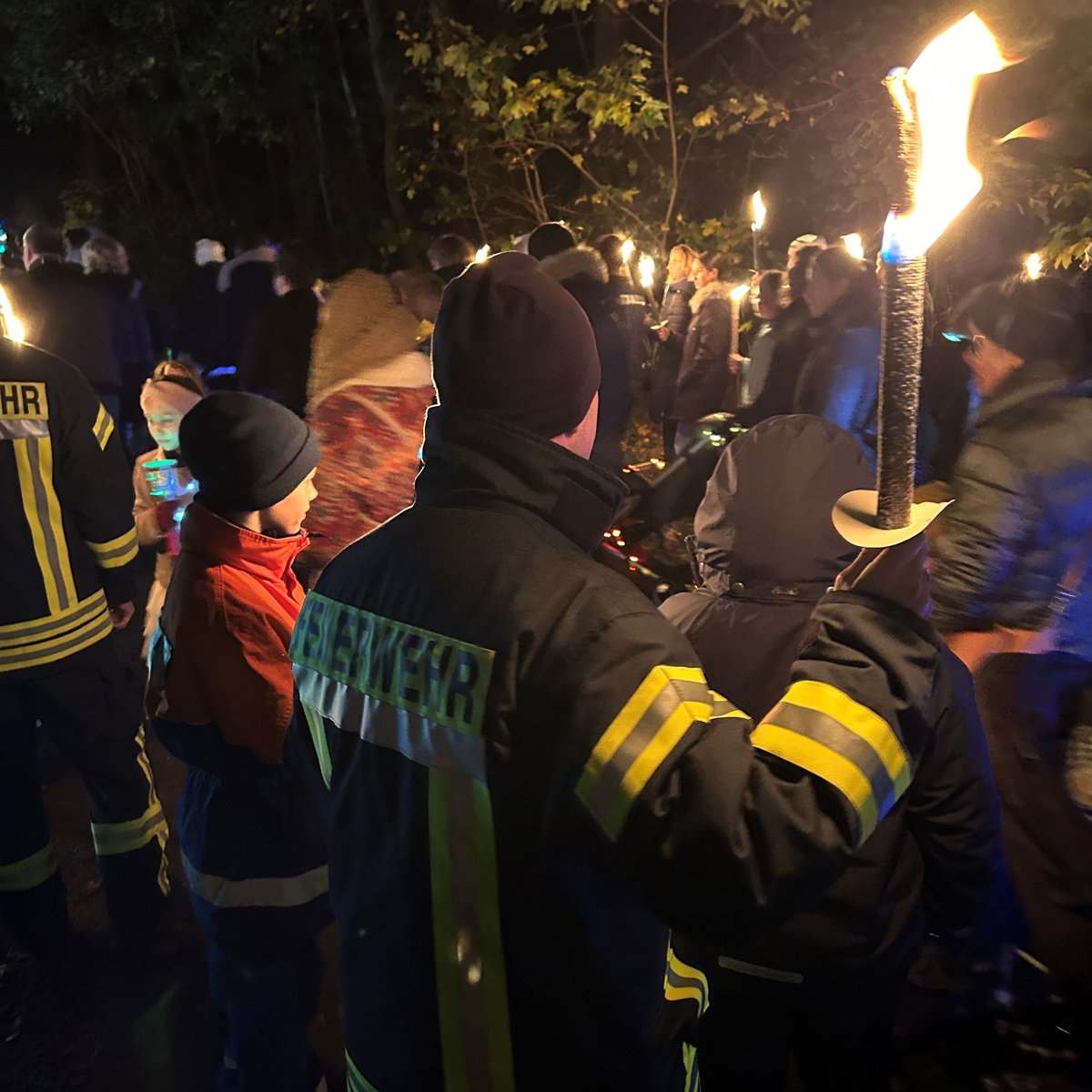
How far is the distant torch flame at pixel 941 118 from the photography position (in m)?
1.13

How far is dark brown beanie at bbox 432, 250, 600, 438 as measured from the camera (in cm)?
149

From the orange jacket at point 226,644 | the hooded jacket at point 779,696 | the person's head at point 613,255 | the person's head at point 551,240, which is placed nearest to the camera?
the hooded jacket at point 779,696

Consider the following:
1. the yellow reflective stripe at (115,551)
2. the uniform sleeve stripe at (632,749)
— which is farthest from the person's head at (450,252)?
the uniform sleeve stripe at (632,749)

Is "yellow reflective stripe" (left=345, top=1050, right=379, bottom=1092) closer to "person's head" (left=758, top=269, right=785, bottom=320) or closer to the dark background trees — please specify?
the dark background trees

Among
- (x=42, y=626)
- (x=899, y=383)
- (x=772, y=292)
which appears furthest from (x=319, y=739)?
(x=772, y=292)

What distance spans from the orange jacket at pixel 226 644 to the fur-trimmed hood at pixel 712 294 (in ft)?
19.9

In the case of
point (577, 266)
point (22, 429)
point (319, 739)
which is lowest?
point (319, 739)

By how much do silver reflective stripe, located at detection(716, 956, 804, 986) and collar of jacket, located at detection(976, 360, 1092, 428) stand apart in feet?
6.51

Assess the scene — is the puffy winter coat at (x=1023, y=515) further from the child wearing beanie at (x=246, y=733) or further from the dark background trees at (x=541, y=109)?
the dark background trees at (x=541, y=109)

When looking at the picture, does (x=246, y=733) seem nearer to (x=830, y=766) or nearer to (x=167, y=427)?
(x=830, y=766)

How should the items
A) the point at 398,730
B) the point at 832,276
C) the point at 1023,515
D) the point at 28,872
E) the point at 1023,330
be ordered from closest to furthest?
the point at 398,730 < the point at 1023,515 < the point at 1023,330 < the point at 28,872 < the point at 832,276

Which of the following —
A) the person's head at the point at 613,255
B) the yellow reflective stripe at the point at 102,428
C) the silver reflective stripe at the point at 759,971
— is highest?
the person's head at the point at 613,255

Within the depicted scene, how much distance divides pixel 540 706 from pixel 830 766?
0.39 m

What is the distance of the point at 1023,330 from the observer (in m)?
3.26
